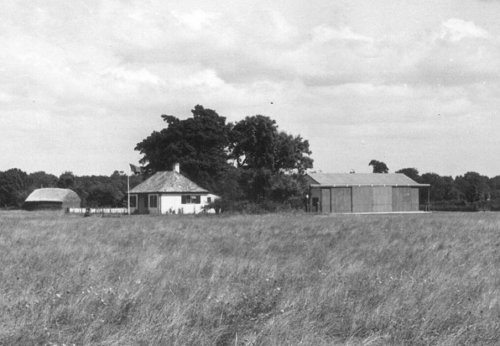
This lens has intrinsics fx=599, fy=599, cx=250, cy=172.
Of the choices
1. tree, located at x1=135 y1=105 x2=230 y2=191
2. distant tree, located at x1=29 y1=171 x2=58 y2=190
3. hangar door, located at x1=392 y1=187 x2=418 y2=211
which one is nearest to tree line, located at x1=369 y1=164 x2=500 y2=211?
hangar door, located at x1=392 y1=187 x2=418 y2=211

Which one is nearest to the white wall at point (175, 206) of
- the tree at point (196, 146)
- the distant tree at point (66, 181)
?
the tree at point (196, 146)

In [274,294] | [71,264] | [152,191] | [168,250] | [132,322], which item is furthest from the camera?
[152,191]

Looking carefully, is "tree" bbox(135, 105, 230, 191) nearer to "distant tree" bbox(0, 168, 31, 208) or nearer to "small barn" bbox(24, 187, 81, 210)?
"small barn" bbox(24, 187, 81, 210)

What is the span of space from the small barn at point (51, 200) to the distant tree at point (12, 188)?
36.1ft

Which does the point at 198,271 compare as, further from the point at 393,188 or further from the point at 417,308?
the point at 393,188

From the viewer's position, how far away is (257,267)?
11.5 m

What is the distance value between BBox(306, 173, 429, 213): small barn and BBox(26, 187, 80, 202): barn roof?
123 feet

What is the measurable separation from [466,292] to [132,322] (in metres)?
5.02

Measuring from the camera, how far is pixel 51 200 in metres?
87.4

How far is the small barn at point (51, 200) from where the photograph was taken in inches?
3440

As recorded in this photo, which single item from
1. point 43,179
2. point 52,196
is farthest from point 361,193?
point 43,179

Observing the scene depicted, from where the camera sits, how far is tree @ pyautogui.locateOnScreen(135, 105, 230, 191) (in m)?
73.3

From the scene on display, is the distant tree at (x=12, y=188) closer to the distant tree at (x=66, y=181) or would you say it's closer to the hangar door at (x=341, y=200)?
the distant tree at (x=66, y=181)

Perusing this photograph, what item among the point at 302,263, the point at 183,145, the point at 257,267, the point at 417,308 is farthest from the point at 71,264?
the point at 183,145
